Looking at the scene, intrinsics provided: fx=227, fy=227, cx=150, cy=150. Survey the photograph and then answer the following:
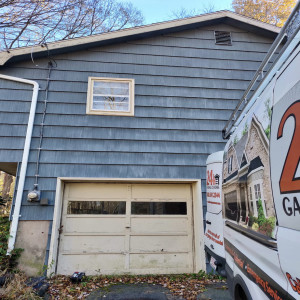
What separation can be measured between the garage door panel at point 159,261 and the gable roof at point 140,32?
4836mm

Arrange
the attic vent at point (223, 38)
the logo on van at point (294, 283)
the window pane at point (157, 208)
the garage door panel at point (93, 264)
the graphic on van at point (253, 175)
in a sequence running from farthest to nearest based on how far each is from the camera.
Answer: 1. the attic vent at point (223, 38)
2. the window pane at point (157, 208)
3. the garage door panel at point (93, 264)
4. the graphic on van at point (253, 175)
5. the logo on van at point (294, 283)

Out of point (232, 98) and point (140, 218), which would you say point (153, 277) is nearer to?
point (140, 218)

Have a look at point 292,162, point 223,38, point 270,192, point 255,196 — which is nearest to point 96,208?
point 255,196

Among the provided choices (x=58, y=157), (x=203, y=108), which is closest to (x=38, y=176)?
(x=58, y=157)

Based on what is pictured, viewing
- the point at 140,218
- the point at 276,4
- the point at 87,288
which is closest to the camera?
the point at 87,288

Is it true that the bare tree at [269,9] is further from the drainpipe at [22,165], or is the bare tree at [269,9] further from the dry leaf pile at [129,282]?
the dry leaf pile at [129,282]

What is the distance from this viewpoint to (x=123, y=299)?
11.8 ft

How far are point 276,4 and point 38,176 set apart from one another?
13.1m

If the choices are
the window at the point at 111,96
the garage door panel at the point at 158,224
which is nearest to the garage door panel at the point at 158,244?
the garage door panel at the point at 158,224

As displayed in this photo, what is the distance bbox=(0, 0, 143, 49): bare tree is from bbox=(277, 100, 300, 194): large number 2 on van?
10115 millimetres

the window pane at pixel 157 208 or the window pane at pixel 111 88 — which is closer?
the window pane at pixel 157 208

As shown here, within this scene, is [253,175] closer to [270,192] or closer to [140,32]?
[270,192]

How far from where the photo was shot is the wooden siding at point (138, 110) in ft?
15.6

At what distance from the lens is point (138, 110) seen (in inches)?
205
